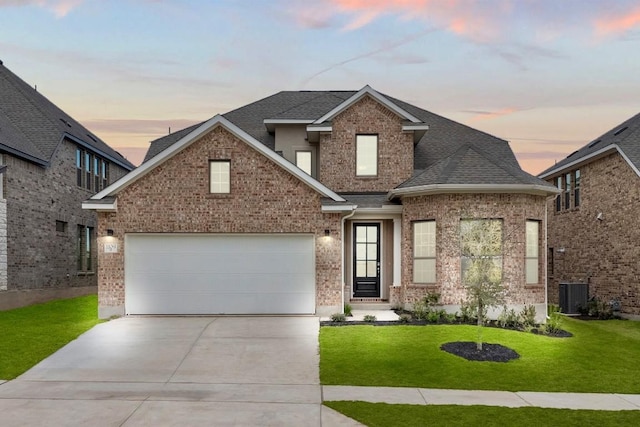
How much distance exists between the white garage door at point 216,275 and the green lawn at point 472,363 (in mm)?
2571

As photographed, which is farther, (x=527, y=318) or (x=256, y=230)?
(x=256, y=230)

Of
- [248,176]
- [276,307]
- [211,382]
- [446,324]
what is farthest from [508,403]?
[248,176]

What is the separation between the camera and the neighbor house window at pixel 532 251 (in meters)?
16.8

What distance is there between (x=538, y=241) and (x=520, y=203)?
1.62m

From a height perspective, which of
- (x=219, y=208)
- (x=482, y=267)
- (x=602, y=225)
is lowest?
(x=482, y=267)

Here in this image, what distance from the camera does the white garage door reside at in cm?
1603

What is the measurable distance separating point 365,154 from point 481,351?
9.53 metres

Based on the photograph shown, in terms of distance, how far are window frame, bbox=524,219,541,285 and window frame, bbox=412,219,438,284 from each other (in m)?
2.91

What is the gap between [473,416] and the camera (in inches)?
308

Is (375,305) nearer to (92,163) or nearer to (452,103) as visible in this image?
(452,103)

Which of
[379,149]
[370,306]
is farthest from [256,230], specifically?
[379,149]

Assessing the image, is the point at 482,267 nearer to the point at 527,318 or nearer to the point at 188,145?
the point at 527,318

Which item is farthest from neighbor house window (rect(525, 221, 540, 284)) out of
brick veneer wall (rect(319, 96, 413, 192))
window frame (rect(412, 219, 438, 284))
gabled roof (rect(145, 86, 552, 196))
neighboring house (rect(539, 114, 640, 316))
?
brick veneer wall (rect(319, 96, 413, 192))

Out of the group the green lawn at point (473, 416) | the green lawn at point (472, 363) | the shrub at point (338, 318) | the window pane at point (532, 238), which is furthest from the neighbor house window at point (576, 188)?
the green lawn at point (473, 416)
